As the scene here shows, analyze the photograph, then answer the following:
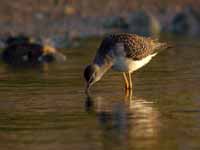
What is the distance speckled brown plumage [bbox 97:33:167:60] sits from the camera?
16891mm

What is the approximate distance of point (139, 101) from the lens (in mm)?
15398

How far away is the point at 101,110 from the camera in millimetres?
14633

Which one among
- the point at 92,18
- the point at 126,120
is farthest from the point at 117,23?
the point at 126,120

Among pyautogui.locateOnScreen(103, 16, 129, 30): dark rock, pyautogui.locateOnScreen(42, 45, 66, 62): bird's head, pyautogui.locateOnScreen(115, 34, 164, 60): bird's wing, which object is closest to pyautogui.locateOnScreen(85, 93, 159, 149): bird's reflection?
pyautogui.locateOnScreen(115, 34, 164, 60): bird's wing

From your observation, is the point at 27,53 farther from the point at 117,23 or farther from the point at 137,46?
the point at 117,23

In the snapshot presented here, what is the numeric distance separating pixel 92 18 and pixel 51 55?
443 inches

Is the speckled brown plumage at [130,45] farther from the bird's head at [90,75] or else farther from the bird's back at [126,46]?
the bird's head at [90,75]

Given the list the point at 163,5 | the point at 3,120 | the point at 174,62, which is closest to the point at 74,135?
the point at 3,120

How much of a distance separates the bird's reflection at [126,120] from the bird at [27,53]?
7.64m

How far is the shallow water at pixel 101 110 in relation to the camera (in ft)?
39.6

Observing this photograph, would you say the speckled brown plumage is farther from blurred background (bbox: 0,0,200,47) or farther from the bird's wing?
blurred background (bbox: 0,0,200,47)

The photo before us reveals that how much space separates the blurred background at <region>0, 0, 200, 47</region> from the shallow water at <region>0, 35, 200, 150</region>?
35.8ft

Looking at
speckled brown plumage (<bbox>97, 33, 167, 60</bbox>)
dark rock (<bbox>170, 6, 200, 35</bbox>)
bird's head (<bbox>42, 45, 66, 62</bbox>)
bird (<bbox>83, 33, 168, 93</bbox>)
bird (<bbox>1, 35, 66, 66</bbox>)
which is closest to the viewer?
bird (<bbox>83, 33, 168, 93</bbox>)

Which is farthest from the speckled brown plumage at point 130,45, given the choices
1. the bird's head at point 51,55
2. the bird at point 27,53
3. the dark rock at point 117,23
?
the dark rock at point 117,23
